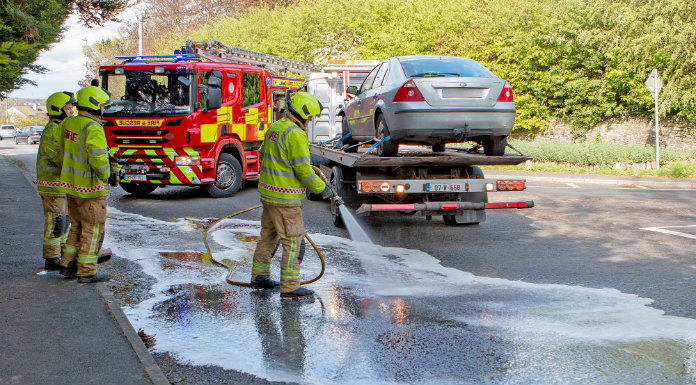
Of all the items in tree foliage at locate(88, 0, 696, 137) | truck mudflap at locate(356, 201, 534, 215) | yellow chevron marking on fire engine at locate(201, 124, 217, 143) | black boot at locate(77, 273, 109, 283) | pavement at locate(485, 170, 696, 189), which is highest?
tree foliage at locate(88, 0, 696, 137)

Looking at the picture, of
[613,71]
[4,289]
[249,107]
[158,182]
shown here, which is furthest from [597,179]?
[4,289]

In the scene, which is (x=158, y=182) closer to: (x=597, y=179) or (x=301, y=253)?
(x=301, y=253)

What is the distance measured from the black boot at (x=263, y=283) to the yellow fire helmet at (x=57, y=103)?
268 centimetres

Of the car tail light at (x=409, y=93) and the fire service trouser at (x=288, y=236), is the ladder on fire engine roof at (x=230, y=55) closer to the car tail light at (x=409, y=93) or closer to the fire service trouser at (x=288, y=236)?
Answer: the car tail light at (x=409, y=93)

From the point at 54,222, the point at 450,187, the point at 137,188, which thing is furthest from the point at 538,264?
the point at 137,188

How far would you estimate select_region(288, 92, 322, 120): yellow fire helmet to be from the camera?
663 cm

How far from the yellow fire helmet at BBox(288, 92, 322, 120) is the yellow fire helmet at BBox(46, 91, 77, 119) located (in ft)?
7.99

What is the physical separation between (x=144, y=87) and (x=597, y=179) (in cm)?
1280

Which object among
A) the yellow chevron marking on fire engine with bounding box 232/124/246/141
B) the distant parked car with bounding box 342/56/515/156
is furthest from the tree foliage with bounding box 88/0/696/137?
the distant parked car with bounding box 342/56/515/156

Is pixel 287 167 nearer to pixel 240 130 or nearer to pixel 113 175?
pixel 113 175

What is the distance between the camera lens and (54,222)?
7.53 meters

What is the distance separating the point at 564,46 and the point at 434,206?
1816 centimetres

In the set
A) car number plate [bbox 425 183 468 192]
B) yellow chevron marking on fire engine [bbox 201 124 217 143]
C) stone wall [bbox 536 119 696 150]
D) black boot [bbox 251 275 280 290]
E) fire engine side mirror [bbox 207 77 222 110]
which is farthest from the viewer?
stone wall [bbox 536 119 696 150]

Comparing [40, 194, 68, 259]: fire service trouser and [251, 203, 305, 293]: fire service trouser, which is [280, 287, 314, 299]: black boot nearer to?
[251, 203, 305, 293]: fire service trouser
